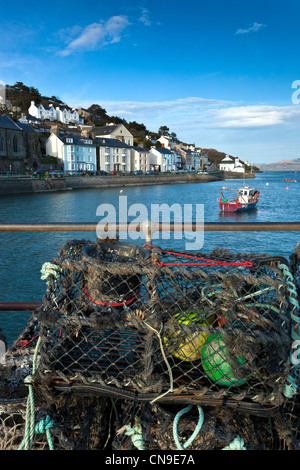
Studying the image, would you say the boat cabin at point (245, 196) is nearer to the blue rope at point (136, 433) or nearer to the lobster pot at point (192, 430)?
the lobster pot at point (192, 430)

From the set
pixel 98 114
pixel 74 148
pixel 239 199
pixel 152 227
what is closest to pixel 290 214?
pixel 239 199

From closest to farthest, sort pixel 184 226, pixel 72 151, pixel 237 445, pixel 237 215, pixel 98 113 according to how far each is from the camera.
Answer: pixel 237 445, pixel 184 226, pixel 237 215, pixel 72 151, pixel 98 113

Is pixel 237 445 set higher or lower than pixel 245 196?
lower

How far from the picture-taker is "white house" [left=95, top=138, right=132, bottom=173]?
64.1m

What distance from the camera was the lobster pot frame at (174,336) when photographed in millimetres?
1477

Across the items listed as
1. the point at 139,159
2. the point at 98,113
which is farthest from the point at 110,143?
the point at 98,113

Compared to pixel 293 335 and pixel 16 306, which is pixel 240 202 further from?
pixel 293 335

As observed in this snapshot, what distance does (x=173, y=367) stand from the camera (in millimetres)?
1605

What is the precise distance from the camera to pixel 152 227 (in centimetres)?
231

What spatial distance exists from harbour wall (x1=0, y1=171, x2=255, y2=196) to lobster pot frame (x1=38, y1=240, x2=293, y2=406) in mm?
39706

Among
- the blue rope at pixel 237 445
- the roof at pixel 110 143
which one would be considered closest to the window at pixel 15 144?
the roof at pixel 110 143

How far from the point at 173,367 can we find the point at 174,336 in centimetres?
14

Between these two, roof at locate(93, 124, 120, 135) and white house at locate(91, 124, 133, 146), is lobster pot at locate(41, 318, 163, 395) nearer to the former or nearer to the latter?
white house at locate(91, 124, 133, 146)

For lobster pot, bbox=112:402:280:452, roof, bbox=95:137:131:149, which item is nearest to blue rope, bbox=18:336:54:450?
lobster pot, bbox=112:402:280:452
